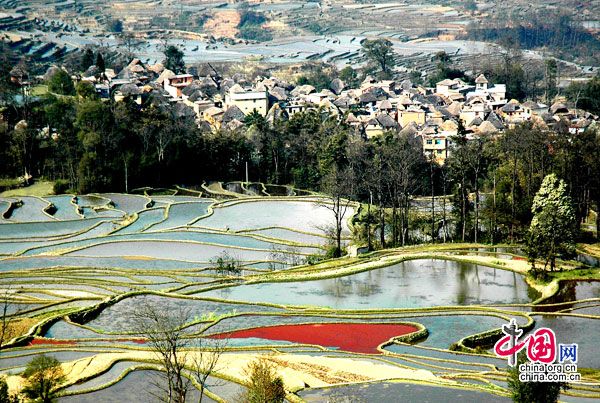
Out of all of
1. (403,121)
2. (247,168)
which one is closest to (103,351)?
(247,168)

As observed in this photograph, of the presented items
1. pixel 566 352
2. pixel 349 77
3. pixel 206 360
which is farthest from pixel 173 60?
pixel 566 352

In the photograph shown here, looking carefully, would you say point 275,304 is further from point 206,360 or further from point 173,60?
point 173,60

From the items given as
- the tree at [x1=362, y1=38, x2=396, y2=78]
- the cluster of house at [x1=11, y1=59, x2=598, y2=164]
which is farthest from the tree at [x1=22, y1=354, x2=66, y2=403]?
the tree at [x1=362, y1=38, x2=396, y2=78]

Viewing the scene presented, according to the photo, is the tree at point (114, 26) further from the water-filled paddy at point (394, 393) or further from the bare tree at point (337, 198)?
the water-filled paddy at point (394, 393)

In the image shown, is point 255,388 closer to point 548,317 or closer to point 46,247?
point 548,317

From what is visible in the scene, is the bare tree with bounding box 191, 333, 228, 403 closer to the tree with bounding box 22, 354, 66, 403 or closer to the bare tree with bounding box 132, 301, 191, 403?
the bare tree with bounding box 132, 301, 191, 403
